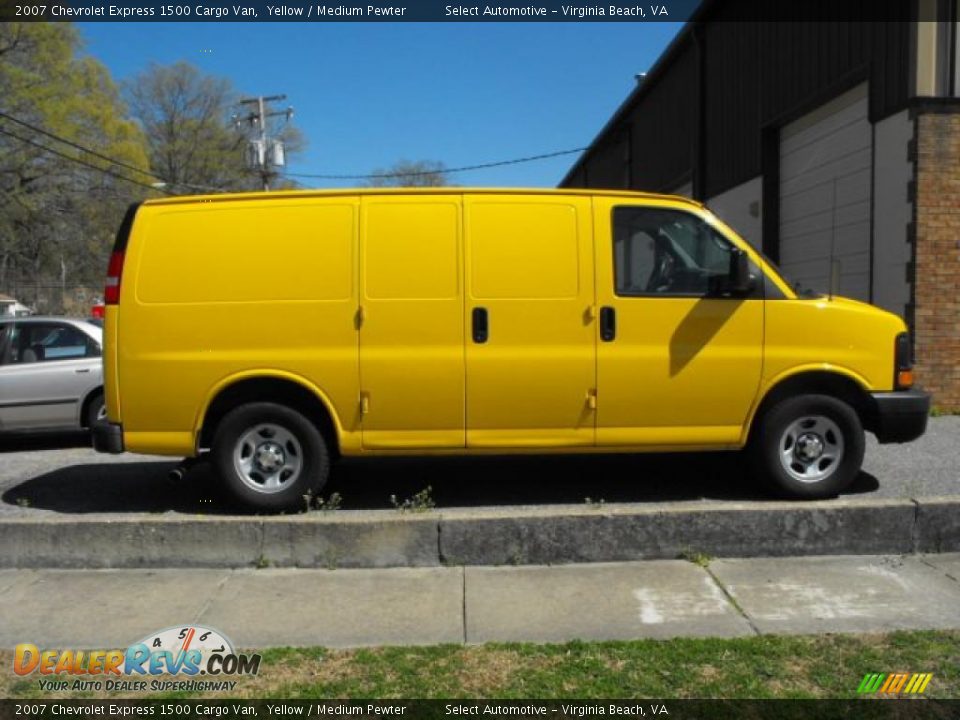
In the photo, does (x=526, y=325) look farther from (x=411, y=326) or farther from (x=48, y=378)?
(x=48, y=378)

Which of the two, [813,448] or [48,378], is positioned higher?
[48,378]

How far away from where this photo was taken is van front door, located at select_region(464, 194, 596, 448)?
17.6ft

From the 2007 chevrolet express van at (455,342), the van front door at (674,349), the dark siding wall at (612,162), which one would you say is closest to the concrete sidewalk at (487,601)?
the 2007 chevrolet express van at (455,342)

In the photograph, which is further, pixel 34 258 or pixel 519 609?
pixel 34 258

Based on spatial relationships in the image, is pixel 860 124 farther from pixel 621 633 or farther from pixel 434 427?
pixel 621 633

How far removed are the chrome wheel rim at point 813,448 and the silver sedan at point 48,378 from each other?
257 inches

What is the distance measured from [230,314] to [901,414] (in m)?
4.38

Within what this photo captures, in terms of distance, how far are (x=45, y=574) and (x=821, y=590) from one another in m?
4.64

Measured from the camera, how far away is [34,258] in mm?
45500

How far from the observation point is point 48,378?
864 cm

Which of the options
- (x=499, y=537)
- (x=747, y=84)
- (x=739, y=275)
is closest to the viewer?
(x=499, y=537)

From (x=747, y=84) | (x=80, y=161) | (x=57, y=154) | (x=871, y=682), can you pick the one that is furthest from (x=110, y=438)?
(x=80, y=161)

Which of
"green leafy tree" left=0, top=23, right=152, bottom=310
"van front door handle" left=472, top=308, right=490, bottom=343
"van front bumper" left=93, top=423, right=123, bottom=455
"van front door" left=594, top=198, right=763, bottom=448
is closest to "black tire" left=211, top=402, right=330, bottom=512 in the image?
"van front bumper" left=93, top=423, right=123, bottom=455

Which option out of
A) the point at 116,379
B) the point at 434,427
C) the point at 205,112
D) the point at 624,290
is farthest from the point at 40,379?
the point at 205,112
